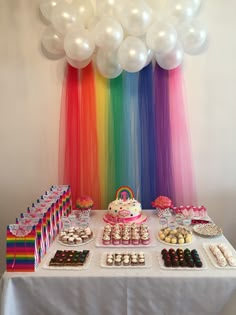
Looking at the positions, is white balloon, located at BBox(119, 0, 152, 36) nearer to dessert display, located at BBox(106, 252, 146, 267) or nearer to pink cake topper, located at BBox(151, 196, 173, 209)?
pink cake topper, located at BBox(151, 196, 173, 209)

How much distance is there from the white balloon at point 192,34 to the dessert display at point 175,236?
3.71 feet

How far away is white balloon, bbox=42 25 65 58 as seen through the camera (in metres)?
1.98

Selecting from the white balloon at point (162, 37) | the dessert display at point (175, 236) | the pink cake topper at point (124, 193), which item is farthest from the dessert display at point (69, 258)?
the white balloon at point (162, 37)

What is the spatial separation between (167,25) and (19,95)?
1.09 meters

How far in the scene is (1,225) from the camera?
230 cm

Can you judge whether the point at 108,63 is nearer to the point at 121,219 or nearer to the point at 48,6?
the point at 48,6

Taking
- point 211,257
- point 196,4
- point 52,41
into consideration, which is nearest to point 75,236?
point 211,257

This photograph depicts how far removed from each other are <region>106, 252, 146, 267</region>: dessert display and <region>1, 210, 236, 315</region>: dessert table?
4 centimetres

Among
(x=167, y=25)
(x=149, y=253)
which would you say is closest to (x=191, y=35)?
(x=167, y=25)

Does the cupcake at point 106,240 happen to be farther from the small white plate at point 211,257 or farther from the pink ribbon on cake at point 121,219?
the small white plate at point 211,257

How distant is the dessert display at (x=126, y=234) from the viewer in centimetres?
153

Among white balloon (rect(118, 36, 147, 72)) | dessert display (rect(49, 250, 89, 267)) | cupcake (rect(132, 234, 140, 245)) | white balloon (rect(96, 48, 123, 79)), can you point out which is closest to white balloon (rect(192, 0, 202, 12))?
white balloon (rect(118, 36, 147, 72))

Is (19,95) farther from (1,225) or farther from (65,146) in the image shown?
(1,225)

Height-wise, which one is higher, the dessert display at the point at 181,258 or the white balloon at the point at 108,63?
the white balloon at the point at 108,63
